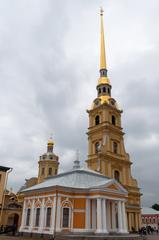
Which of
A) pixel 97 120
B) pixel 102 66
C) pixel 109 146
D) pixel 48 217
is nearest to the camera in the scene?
pixel 48 217

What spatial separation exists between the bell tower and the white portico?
1189cm

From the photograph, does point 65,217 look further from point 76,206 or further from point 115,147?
point 115,147

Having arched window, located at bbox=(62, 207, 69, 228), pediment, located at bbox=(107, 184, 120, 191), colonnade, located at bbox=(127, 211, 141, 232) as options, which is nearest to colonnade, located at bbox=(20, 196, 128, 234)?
arched window, located at bbox=(62, 207, 69, 228)

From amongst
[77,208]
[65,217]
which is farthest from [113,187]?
[65,217]

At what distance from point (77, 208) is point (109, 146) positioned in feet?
59.9

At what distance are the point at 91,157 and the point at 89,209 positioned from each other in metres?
17.1

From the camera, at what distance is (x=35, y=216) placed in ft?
92.3

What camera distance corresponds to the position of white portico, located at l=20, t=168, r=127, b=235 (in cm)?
2550

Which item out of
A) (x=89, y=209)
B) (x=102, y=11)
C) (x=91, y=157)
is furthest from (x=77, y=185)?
(x=102, y=11)

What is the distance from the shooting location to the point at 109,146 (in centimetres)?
4328

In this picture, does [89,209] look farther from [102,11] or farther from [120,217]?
[102,11]

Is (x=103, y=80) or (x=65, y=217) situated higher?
(x=103, y=80)

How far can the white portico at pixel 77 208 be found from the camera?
25500 mm

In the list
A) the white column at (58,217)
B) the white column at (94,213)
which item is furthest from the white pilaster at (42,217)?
the white column at (94,213)
